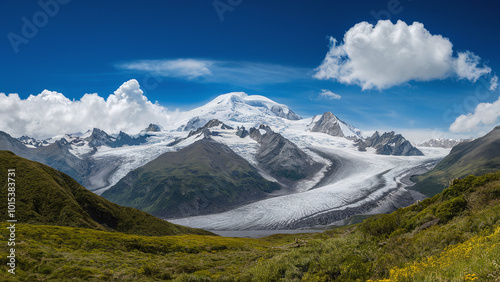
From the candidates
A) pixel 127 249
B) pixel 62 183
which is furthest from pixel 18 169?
pixel 127 249

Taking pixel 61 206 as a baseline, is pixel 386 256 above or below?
below

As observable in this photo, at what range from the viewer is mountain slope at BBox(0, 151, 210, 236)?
214ft

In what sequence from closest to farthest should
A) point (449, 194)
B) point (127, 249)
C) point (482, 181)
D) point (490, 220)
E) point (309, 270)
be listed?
point (490, 220)
point (309, 270)
point (482, 181)
point (449, 194)
point (127, 249)

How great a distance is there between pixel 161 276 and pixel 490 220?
96.1 feet

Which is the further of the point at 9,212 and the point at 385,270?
the point at 9,212

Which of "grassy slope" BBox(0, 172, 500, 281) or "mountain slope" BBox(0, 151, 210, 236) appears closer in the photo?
"grassy slope" BBox(0, 172, 500, 281)

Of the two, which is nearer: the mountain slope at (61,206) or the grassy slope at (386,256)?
the grassy slope at (386,256)

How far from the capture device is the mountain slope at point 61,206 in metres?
65.1

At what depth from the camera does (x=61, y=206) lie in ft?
→ 231

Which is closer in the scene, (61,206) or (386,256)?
(386,256)

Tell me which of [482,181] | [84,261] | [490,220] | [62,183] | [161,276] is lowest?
[161,276]

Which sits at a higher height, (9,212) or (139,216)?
(9,212)

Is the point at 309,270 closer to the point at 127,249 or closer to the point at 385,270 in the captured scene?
the point at 385,270

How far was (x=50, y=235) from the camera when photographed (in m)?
40.4
